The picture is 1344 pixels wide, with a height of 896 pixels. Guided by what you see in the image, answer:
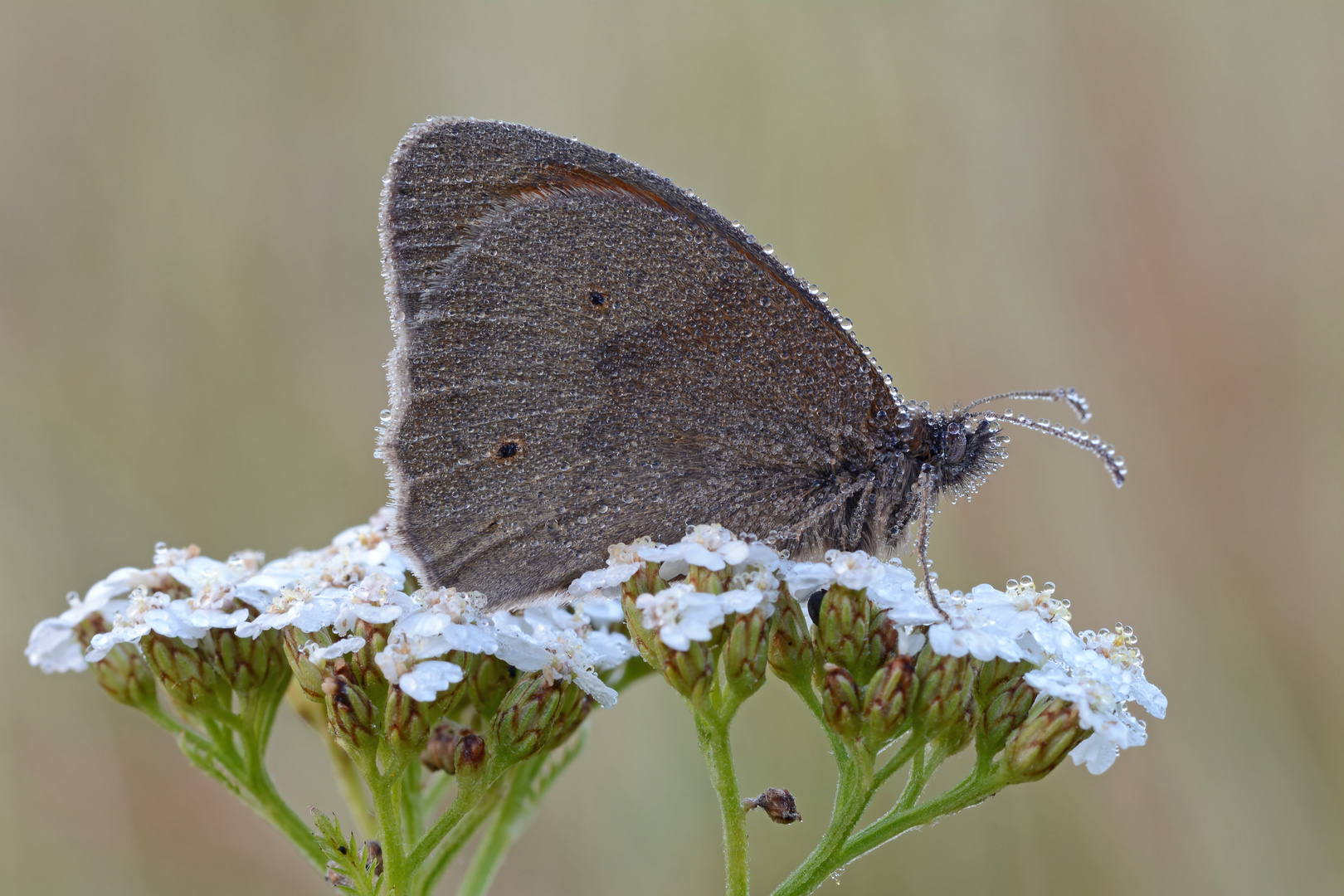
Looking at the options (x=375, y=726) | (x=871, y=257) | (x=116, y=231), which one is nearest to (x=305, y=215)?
(x=116, y=231)

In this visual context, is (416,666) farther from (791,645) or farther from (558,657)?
(791,645)

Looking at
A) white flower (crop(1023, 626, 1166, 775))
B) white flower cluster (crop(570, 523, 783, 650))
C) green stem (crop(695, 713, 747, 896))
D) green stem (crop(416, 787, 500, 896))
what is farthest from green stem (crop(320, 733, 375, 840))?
white flower (crop(1023, 626, 1166, 775))

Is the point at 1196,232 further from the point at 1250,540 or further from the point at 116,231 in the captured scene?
the point at 116,231

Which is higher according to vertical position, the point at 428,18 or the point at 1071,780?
the point at 428,18

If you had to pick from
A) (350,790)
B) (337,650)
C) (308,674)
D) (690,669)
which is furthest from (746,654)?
(350,790)

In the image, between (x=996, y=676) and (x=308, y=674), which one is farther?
(x=996, y=676)

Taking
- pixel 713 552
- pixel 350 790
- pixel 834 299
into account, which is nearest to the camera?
pixel 713 552

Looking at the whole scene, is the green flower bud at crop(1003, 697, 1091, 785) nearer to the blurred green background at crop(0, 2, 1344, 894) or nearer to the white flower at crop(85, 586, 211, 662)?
the white flower at crop(85, 586, 211, 662)
